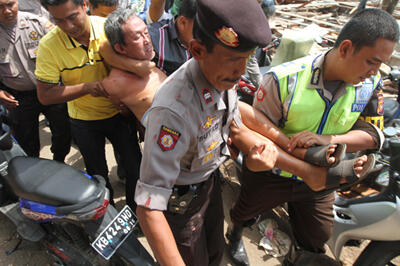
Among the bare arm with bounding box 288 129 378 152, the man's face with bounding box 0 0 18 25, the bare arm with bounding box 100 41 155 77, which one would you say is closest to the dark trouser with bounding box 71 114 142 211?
the bare arm with bounding box 100 41 155 77

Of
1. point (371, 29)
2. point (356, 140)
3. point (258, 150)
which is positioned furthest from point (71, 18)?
point (356, 140)

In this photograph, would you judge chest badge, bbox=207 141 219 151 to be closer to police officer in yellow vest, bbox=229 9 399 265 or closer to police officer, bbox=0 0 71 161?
police officer in yellow vest, bbox=229 9 399 265

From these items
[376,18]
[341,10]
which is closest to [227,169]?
[376,18]

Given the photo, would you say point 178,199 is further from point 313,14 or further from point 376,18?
point 313,14

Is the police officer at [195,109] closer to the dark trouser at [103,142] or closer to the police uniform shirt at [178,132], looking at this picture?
the police uniform shirt at [178,132]

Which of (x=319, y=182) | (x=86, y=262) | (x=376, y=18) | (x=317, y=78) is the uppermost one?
(x=376, y=18)

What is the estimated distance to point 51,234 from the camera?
2.15 m

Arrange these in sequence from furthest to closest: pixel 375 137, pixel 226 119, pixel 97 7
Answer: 1. pixel 97 7
2. pixel 375 137
3. pixel 226 119

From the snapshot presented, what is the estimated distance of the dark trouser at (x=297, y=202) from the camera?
200 cm

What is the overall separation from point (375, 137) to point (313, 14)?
10.9 meters

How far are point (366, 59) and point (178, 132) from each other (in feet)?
3.83

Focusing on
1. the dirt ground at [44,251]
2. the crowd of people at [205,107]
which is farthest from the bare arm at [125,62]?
the dirt ground at [44,251]

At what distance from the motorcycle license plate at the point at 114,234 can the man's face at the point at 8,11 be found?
6.53ft

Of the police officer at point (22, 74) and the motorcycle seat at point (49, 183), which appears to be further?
the police officer at point (22, 74)
